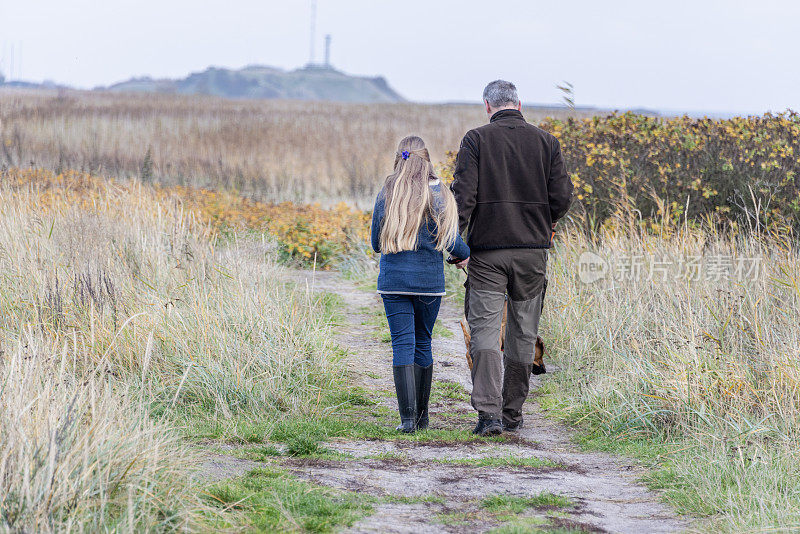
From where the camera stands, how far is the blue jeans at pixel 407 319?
550 cm

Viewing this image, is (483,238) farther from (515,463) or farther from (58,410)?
(58,410)

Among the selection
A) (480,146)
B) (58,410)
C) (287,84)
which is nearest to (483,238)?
(480,146)

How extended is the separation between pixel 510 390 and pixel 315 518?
2273mm

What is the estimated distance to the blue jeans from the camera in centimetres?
550

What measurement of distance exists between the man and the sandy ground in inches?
18.4

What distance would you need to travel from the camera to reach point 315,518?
152 inches

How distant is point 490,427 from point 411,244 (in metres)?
1.28

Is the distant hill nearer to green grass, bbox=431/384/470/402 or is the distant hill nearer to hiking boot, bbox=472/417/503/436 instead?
green grass, bbox=431/384/470/402

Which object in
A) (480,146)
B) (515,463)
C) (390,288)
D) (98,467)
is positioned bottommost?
(515,463)

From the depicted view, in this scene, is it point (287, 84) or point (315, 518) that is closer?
point (315, 518)

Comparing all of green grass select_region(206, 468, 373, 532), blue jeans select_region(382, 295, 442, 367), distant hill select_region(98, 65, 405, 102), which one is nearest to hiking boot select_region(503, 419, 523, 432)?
blue jeans select_region(382, 295, 442, 367)

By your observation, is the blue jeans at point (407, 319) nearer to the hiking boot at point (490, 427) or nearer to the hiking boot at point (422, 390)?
the hiking boot at point (422, 390)

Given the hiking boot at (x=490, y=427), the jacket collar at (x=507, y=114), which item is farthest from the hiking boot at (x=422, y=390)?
the jacket collar at (x=507, y=114)

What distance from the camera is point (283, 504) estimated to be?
13.2 feet
